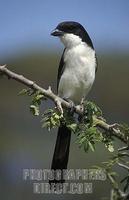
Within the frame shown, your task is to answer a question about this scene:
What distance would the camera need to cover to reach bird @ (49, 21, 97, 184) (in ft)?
18.8

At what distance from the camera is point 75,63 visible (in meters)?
5.77

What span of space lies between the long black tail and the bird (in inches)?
18.7

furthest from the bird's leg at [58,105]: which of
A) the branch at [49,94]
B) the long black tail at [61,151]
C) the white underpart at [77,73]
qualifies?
the white underpart at [77,73]

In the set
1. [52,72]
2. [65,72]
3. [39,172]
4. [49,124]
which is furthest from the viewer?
[52,72]

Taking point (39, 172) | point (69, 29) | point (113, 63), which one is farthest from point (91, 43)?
point (113, 63)

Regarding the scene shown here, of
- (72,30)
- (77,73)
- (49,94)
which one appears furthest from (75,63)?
(49,94)

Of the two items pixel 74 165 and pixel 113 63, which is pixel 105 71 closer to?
pixel 113 63

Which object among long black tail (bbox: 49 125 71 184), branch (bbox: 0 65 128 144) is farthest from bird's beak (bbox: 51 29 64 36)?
branch (bbox: 0 65 128 144)

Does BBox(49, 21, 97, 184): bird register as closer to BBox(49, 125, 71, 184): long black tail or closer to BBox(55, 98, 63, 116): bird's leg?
BBox(49, 125, 71, 184): long black tail

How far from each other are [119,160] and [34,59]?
13584 mm

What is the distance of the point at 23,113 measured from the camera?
14.6m

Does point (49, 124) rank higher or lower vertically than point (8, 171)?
lower

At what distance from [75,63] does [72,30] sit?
0.92 ft

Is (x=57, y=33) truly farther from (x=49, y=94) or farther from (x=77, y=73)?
(x=49, y=94)
